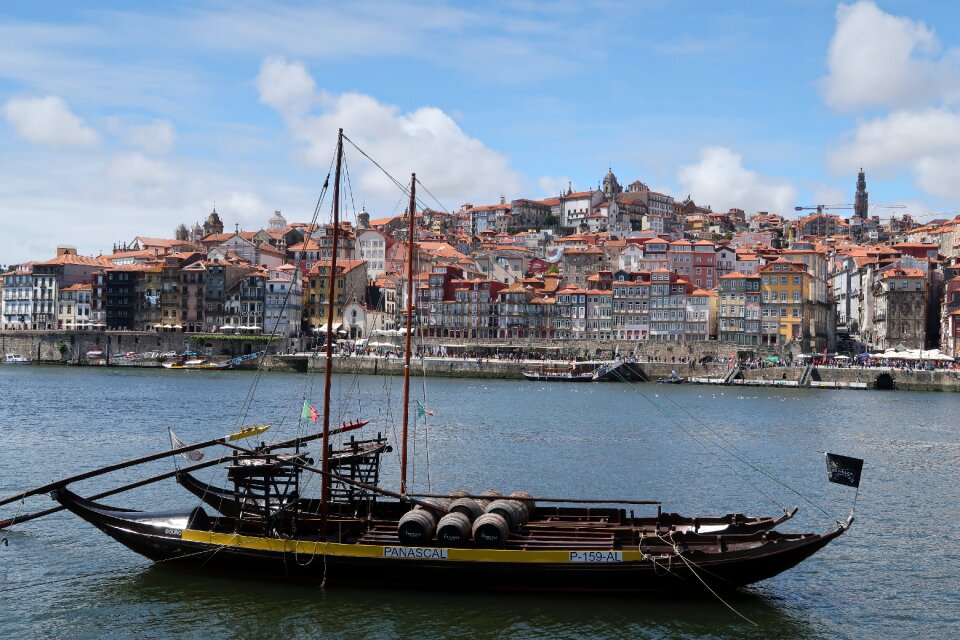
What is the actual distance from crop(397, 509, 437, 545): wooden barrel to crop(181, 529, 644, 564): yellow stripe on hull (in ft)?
0.53

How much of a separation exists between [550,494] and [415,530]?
11.7 metres

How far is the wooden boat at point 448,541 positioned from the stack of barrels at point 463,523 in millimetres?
Result: 26

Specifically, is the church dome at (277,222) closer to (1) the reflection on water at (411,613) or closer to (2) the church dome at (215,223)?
(2) the church dome at (215,223)

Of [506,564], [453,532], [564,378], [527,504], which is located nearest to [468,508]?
[453,532]

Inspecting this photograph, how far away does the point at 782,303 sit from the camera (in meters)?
109

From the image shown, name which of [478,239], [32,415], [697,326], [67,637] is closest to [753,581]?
[67,637]

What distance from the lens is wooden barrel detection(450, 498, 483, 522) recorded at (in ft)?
69.9

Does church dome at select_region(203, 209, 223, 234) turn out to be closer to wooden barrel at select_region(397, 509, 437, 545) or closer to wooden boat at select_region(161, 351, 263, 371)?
wooden boat at select_region(161, 351, 263, 371)

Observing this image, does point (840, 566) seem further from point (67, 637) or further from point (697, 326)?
point (697, 326)

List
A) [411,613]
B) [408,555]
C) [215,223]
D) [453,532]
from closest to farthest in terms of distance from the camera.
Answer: [411,613] < [453,532] < [408,555] < [215,223]

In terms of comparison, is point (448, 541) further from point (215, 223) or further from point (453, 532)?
point (215, 223)

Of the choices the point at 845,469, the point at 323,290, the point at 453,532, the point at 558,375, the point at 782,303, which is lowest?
the point at 453,532

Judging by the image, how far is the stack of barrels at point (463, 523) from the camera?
66.7 feet

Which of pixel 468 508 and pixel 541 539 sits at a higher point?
pixel 468 508
